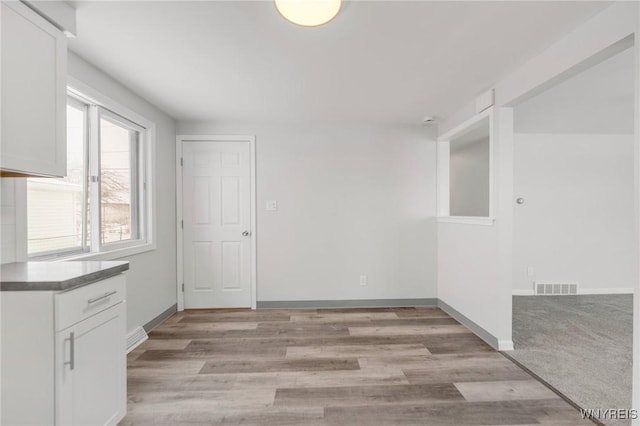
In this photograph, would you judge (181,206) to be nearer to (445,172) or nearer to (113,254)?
(113,254)

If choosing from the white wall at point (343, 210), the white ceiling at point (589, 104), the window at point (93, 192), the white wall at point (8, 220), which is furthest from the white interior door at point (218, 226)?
the white ceiling at point (589, 104)

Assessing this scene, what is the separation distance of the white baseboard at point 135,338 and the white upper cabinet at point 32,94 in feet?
5.58

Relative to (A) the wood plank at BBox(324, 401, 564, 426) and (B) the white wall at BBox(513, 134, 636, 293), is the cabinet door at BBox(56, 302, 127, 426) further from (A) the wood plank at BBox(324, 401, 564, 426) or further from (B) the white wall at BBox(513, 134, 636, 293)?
(B) the white wall at BBox(513, 134, 636, 293)

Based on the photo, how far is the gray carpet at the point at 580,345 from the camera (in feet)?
6.48

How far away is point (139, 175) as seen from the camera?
305 cm

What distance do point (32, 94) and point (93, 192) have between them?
1.10 meters

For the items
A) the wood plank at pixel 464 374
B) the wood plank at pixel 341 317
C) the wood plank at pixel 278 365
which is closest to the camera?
the wood plank at pixel 464 374

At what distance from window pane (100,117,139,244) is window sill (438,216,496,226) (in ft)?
11.1

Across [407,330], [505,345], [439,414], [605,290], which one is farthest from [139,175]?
[605,290]

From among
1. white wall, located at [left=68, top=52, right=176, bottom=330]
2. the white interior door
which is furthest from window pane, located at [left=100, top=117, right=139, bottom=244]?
the white interior door

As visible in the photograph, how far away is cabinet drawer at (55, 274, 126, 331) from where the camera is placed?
125 centimetres

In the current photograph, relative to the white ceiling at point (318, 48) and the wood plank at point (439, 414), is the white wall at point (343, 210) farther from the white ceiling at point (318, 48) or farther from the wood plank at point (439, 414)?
the wood plank at point (439, 414)

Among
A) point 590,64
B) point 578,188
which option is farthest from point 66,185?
point 578,188

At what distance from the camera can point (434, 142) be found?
151 inches
